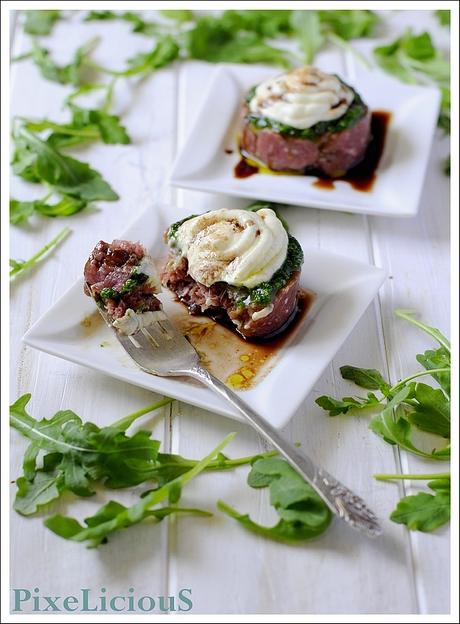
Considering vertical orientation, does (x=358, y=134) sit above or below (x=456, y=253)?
above

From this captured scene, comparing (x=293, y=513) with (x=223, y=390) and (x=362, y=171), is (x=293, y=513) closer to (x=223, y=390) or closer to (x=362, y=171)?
(x=223, y=390)

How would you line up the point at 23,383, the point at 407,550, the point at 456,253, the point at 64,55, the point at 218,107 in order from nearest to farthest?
the point at 407,550, the point at 23,383, the point at 456,253, the point at 218,107, the point at 64,55

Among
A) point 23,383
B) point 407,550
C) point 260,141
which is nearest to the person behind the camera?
point 407,550

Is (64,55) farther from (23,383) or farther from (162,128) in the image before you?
(23,383)

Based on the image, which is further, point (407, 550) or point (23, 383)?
point (23, 383)

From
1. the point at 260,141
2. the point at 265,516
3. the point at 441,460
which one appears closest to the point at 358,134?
the point at 260,141

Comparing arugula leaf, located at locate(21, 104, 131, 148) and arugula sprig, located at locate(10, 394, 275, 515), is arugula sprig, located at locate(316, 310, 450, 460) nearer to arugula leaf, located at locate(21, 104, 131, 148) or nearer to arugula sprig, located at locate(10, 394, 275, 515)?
arugula sprig, located at locate(10, 394, 275, 515)

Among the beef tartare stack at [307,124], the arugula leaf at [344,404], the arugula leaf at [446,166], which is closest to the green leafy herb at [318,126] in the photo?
the beef tartare stack at [307,124]

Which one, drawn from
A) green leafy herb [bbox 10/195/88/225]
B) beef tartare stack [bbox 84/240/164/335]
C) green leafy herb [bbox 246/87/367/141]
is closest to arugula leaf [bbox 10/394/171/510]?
beef tartare stack [bbox 84/240/164/335]
